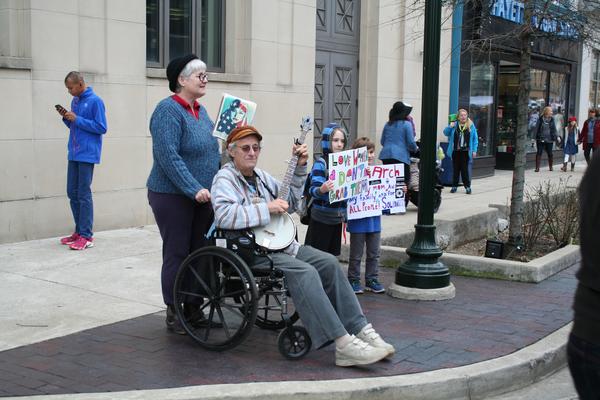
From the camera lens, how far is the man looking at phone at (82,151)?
8.54 m

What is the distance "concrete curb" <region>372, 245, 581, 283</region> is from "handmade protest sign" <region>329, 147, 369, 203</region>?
5.39ft

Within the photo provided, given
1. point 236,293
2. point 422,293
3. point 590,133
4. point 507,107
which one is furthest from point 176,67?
point 590,133

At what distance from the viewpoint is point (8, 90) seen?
28.0ft

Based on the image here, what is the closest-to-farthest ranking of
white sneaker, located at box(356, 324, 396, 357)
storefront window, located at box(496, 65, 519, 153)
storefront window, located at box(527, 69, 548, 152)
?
white sneaker, located at box(356, 324, 396, 357)
storefront window, located at box(496, 65, 519, 153)
storefront window, located at box(527, 69, 548, 152)

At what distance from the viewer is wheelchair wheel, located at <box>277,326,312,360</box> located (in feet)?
17.1

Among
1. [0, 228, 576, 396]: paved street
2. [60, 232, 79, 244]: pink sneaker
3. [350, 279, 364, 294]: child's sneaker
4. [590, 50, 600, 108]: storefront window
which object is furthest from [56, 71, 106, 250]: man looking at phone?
[590, 50, 600, 108]: storefront window

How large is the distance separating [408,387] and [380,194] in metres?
2.74

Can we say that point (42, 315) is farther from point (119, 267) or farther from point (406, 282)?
point (406, 282)

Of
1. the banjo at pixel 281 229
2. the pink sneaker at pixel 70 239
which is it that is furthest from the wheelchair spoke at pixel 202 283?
the pink sneaker at pixel 70 239

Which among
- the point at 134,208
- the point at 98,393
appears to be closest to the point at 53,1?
the point at 134,208

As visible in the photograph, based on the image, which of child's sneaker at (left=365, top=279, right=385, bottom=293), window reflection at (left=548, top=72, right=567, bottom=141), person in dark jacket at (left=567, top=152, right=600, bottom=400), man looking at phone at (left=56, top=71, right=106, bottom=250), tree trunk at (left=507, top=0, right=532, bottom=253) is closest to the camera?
person in dark jacket at (left=567, top=152, right=600, bottom=400)

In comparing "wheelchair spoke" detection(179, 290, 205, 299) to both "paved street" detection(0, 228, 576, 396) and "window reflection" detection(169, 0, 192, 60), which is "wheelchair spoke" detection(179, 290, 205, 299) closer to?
"paved street" detection(0, 228, 576, 396)

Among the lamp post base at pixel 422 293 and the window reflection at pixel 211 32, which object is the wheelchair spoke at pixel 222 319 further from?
the window reflection at pixel 211 32

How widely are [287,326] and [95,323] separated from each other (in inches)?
67.5
